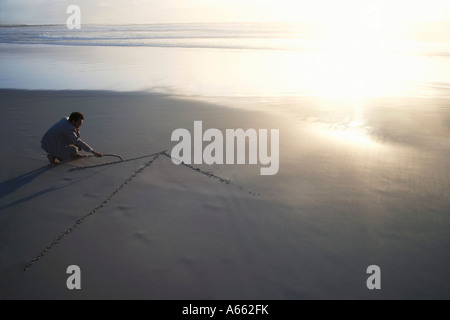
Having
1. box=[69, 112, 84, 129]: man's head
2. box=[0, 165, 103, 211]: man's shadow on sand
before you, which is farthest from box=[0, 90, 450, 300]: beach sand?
box=[69, 112, 84, 129]: man's head

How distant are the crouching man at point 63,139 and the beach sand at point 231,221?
0.63 ft

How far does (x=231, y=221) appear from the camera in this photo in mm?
3527

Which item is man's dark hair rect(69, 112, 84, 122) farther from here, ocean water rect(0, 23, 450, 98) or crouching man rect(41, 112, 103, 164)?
ocean water rect(0, 23, 450, 98)

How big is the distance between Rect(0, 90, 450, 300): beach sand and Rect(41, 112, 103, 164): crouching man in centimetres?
19

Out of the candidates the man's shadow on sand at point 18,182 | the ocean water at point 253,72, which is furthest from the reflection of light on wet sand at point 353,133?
the man's shadow on sand at point 18,182

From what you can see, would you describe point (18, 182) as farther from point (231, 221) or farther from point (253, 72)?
point (253, 72)

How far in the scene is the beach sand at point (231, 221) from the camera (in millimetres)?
2707

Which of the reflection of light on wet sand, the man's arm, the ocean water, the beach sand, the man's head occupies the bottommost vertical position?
the beach sand

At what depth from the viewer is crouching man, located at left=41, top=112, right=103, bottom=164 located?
468 cm

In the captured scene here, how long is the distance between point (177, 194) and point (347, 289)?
2.28m

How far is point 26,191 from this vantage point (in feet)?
13.4

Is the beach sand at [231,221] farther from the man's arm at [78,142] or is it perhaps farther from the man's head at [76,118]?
the man's head at [76,118]
